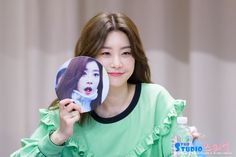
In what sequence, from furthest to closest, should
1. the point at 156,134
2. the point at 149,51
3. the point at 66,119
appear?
the point at 149,51
the point at 156,134
the point at 66,119

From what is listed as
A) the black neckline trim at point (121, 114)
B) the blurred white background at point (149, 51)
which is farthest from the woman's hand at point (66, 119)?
the blurred white background at point (149, 51)

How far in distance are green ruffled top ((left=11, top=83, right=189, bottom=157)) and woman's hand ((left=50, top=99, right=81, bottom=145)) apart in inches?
2.4

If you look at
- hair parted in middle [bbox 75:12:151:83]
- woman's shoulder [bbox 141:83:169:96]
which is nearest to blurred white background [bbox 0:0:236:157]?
woman's shoulder [bbox 141:83:169:96]

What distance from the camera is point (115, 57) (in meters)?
1.26

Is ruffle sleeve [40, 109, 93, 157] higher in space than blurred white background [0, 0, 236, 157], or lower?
lower

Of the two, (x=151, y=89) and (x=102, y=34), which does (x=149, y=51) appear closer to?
(x=151, y=89)

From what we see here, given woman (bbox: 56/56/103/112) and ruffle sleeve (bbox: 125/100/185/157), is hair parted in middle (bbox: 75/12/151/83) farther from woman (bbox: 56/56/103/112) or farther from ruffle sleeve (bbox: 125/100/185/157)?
ruffle sleeve (bbox: 125/100/185/157)

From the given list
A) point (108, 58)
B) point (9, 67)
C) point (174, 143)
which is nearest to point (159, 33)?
point (9, 67)

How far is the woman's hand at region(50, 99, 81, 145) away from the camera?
1.20 metres

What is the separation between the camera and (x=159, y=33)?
2.12 m

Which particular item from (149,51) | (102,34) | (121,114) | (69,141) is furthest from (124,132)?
(149,51)

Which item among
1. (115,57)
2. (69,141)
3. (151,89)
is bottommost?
(69,141)

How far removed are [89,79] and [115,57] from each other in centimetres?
11

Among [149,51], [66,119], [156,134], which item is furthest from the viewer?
[149,51]
